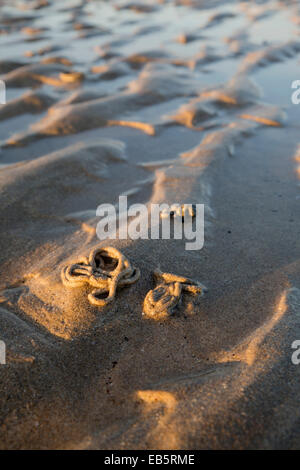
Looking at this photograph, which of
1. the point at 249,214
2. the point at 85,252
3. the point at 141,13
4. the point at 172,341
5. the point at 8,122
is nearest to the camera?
the point at 172,341

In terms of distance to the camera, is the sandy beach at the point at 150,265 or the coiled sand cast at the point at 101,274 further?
the coiled sand cast at the point at 101,274

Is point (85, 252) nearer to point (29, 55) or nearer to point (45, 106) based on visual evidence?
point (45, 106)

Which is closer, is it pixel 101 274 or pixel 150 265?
pixel 101 274

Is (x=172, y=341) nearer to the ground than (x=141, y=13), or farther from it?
nearer to the ground

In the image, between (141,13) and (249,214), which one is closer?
(249,214)

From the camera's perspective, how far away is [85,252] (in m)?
2.58

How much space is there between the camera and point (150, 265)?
2.39 metres

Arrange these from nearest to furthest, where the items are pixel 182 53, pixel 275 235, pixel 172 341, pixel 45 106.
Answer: pixel 172 341 < pixel 275 235 < pixel 45 106 < pixel 182 53

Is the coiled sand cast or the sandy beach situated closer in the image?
the sandy beach

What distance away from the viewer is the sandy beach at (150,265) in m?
1.62

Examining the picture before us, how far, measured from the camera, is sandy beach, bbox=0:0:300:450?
5.31 feet

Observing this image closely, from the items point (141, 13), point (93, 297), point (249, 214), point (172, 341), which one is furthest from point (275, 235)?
point (141, 13)
